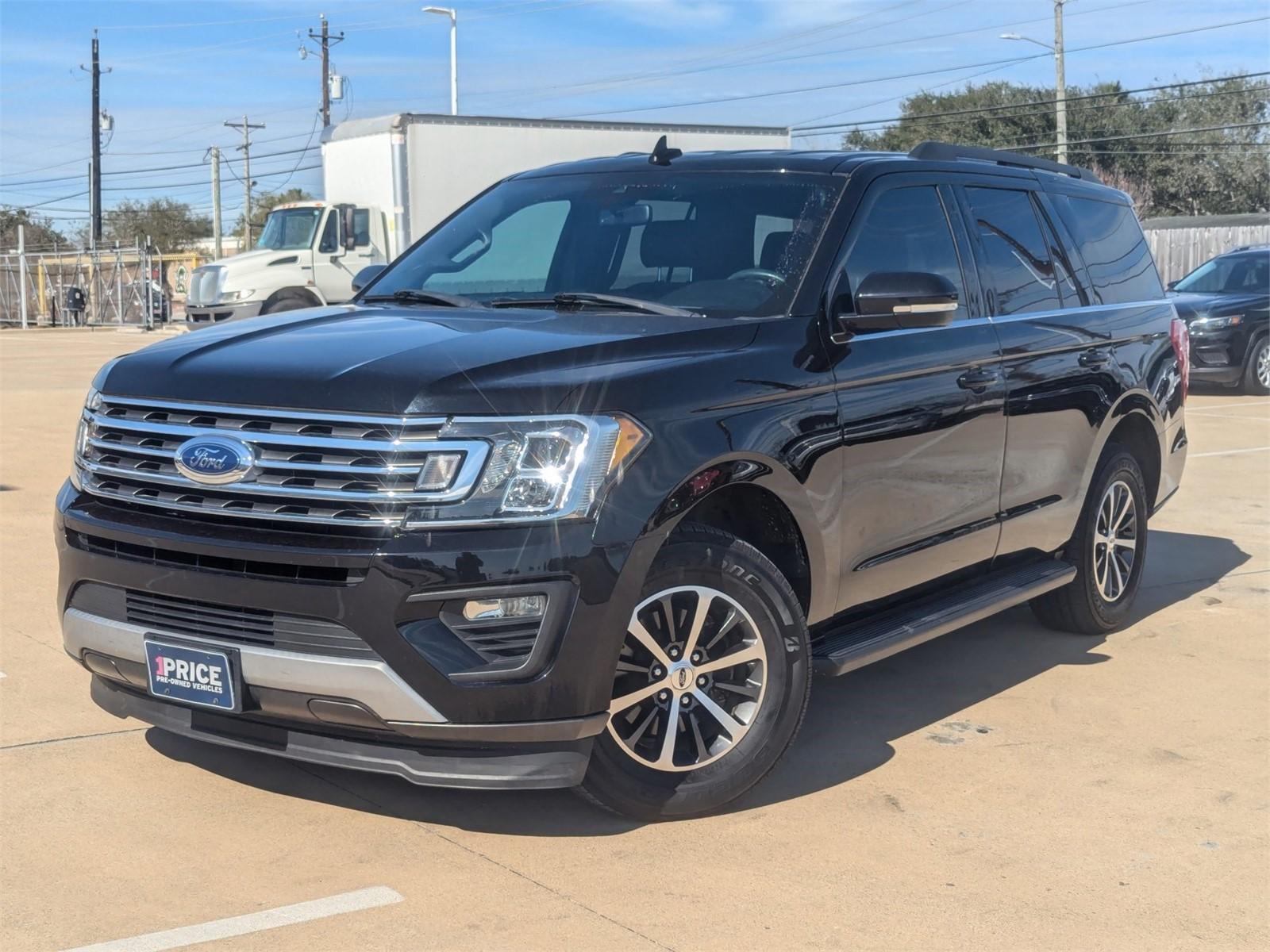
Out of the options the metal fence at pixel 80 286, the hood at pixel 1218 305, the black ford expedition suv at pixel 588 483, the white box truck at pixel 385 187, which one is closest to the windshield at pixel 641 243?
the black ford expedition suv at pixel 588 483

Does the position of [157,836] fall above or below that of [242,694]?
below

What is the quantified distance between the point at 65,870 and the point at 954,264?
3.67 m

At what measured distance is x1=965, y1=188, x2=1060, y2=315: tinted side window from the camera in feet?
18.9

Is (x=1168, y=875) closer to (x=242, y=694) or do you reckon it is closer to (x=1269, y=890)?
(x=1269, y=890)

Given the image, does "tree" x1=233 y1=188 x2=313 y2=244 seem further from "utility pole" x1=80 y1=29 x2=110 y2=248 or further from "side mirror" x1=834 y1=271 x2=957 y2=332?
"side mirror" x1=834 y1=271 x2=957 y2=332

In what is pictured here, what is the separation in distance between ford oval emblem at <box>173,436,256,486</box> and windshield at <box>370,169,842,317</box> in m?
1.39

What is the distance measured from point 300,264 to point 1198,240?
2175 centimetres

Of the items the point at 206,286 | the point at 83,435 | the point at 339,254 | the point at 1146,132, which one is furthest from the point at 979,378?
the point at 1146,132

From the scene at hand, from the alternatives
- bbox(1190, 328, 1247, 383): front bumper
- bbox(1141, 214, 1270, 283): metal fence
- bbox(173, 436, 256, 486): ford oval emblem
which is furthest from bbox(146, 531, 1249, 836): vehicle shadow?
bbox(1141, 214, 1270, 283): metal fence

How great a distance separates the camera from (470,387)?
3.84 meters

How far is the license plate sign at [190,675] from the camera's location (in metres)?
3.89

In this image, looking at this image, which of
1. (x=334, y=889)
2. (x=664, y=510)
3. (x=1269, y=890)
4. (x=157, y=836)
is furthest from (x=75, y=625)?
(x=1269, y=890)

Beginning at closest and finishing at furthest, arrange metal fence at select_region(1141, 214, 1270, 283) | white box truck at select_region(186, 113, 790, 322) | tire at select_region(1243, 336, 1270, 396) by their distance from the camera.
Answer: tire at select_region(1243, 336, 1270, 396) < white box truck at select_region(186, 113, 790, 322) < metal fence at select_region(1141, 214, 1270, 283)

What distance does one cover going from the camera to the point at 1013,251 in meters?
5.94
